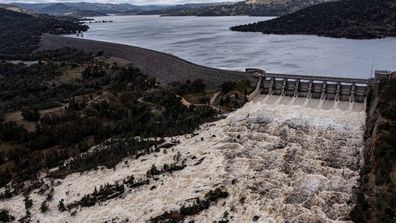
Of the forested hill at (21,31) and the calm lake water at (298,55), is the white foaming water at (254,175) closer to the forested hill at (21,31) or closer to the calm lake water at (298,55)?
the calm lake water at (298,55)

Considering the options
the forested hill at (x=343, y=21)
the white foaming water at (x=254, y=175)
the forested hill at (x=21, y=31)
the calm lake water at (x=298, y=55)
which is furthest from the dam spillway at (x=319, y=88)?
the forested hill at (x=21, y=31)

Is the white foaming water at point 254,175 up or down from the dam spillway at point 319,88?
down

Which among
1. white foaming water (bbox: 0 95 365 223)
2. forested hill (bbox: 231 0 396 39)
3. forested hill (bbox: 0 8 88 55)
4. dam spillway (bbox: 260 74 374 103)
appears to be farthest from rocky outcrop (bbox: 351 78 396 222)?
forested hill (bbox: 0 8 88 55)

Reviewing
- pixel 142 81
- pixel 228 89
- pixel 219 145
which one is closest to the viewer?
pixel 219 145

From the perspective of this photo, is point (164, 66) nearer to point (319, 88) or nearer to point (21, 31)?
point (319, 88)

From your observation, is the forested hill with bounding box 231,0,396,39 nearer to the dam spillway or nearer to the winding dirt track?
the winding dirt track

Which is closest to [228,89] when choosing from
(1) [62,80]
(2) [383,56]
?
(1) [62,80]

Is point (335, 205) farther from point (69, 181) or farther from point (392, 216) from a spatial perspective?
point (69, 181)
